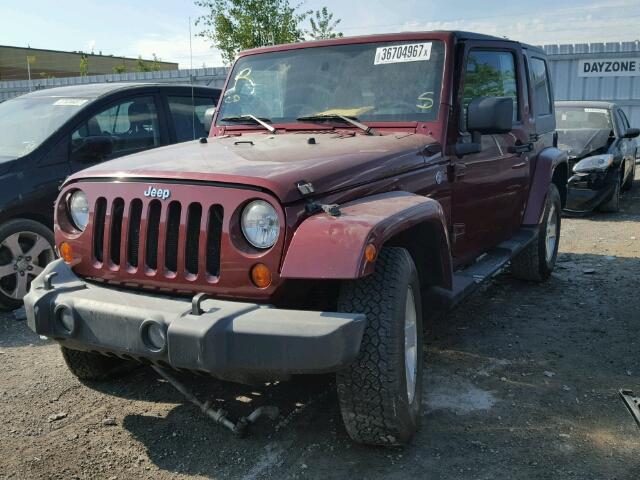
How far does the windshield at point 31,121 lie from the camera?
5.39m

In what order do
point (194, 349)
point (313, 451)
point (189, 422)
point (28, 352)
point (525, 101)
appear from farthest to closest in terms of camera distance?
point (525, 101), point (28, 352), point (189, 422), point (313, 451), point (194, 349)

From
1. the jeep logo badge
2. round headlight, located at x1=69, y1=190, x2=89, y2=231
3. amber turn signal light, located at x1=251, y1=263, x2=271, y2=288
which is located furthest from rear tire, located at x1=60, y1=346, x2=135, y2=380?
amber turn signal light, located at x1=251, y1=263, x2=271, y2=288

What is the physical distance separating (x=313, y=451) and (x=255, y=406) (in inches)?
23.0

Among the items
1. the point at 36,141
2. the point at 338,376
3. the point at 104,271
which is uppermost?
the point at 36,141

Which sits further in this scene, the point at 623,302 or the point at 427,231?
the point at 623,302

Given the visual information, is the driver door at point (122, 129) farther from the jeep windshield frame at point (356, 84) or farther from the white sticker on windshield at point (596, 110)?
the white sticker on windshield at point (596, 110)

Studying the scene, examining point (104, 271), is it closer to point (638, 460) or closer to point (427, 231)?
point (427, 231)

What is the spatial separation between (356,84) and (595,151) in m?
7.01

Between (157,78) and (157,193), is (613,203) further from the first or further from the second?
(157,78)

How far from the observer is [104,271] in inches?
116

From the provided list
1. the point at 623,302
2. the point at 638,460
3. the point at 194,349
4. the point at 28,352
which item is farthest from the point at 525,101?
the point at 28,352

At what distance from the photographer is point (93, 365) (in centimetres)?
362

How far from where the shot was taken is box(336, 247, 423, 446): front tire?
261cm

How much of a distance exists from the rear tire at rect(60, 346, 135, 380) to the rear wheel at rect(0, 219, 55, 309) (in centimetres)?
180
